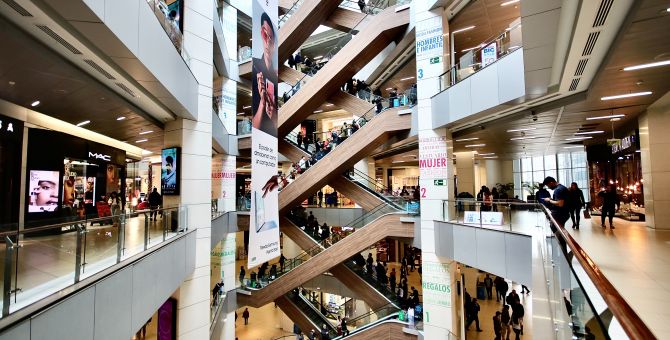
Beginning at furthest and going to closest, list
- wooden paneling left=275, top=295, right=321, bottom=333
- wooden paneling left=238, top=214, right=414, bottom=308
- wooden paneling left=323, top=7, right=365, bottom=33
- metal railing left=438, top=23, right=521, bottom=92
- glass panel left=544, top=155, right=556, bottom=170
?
glass panel left=544, top=155, right=556, bottom=170 → wooden paneling left=275, top=295, right=321, bottom=333 → wooden paneling left=323, top=7, right=365, bottom=33 → wooden paneling left=238, top=214, right=414, bottom=308 → metal railing left=438, top=23, right=521, bottom=92

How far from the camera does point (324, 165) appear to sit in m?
14.4

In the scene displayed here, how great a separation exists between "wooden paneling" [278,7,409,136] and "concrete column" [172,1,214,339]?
588 cm

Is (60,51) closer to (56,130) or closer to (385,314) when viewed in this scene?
(56,130)

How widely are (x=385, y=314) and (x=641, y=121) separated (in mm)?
10412

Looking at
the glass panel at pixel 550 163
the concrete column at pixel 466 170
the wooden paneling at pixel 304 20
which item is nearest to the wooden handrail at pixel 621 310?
the wooden paneling at pixel 304 20

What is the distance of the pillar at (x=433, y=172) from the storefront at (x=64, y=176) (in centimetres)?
883

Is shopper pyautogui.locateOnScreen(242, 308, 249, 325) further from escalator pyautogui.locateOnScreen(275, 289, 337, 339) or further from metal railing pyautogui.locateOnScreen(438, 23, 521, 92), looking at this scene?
metal railing pyautogui.locateOnScreen(438, 23, 521, 92)

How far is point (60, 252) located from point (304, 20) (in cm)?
1484

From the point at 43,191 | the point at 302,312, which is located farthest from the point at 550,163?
the point at 43,191

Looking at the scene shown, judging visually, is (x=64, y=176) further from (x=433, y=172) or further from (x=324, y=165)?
(x=433, y=172)

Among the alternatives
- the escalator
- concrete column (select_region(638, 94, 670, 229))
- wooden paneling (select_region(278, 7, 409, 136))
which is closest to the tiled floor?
concrete column (select_region(638, 94, 670, 229))

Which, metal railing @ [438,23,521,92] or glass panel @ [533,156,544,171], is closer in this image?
metal railing @ [438,23,521,92]

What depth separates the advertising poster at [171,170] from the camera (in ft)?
29.5

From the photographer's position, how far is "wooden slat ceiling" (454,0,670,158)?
4457 mm
